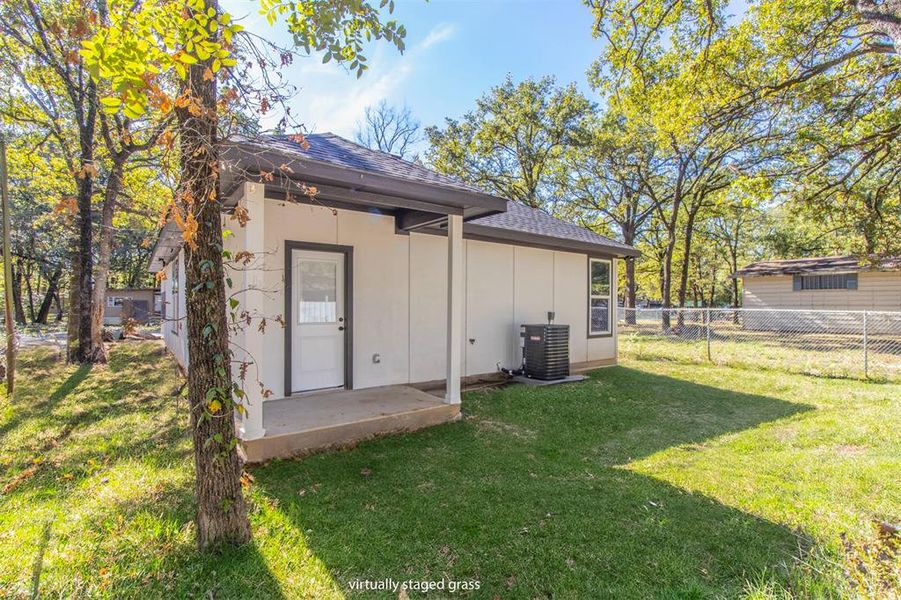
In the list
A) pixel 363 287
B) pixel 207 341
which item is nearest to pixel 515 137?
pixel 363 287

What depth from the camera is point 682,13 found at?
5.95 metres

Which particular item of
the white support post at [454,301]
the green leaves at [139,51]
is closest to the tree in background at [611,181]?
the white support post at [454,301]

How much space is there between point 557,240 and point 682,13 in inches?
145

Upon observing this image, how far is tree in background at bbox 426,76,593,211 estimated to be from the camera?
18.0m

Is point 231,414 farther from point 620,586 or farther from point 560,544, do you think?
point 620,586

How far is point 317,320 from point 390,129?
19.7m

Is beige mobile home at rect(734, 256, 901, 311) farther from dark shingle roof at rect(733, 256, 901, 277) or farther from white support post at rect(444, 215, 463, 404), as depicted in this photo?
white support post at rect(444, 215, 463, 404)

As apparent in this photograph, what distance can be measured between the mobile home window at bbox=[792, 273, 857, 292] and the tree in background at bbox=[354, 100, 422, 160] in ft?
61.4

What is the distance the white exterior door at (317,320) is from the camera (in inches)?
206

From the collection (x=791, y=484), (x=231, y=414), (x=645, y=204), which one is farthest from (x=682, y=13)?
(x=645, y=204)

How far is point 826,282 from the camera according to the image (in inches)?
675

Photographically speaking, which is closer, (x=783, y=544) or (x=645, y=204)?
(x=783, y=544)

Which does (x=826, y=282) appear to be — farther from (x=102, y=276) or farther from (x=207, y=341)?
(x=102, y=276)

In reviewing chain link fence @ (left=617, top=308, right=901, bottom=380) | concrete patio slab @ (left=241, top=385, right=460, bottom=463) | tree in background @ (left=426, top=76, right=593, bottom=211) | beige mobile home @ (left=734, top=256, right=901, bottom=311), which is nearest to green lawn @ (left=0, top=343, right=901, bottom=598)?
concrete patio slab @ (left=241, top=385, right=460, bottom=463)
